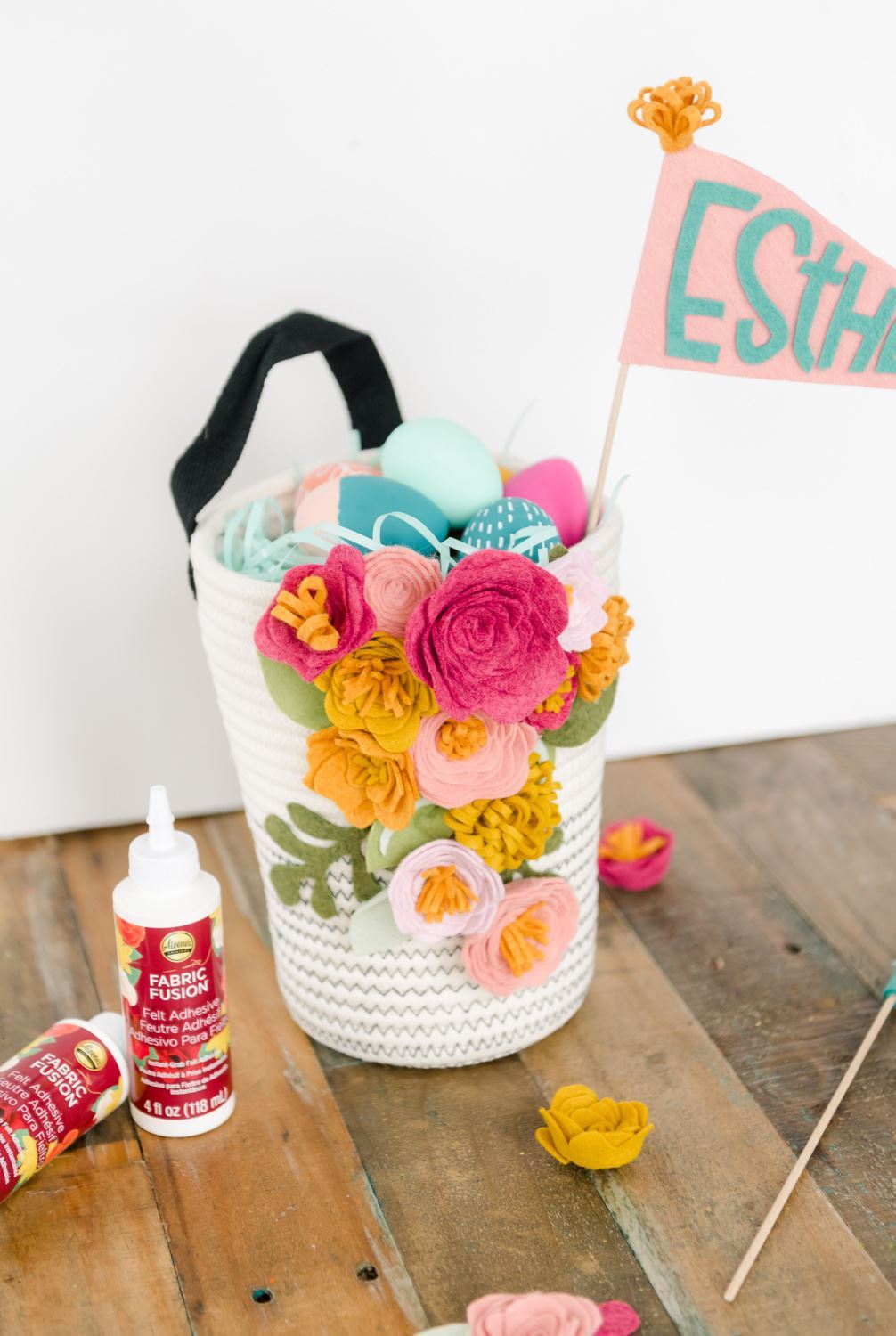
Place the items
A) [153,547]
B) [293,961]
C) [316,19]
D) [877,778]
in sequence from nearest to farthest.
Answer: [293,961] < [316,19] < [153,547] < [877,778]

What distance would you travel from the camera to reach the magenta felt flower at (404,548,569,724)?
0.77 metres

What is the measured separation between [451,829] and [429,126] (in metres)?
0.62

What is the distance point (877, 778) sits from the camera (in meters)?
1.38

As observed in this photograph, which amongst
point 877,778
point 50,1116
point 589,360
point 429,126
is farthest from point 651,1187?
point 429,126

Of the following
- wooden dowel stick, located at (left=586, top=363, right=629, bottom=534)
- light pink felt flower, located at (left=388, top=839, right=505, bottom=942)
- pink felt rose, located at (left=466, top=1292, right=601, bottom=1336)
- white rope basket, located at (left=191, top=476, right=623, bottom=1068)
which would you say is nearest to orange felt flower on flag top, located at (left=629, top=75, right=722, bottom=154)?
wooden dowel stick, located at (left=586, top=363, right=629, bottom=534)

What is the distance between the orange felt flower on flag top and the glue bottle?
0.68 m

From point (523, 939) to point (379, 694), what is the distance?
0.69ft

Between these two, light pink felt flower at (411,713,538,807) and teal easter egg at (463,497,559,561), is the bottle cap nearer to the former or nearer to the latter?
light pink felt flower at (411,713,538,807)

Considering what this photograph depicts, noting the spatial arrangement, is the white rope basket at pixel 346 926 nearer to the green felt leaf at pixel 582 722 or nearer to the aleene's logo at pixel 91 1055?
the green felt leaf at pixel 582 722

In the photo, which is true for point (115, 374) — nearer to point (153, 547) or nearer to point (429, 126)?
point (153, 547)

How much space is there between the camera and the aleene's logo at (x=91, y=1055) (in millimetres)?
909

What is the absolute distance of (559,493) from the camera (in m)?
0.96

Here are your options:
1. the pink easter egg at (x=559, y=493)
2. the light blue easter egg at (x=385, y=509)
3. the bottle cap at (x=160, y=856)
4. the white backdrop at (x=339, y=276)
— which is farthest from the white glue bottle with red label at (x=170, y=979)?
the white backdrop at (x=339, y=276)

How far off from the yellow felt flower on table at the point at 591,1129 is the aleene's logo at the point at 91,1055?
291 millimetres
